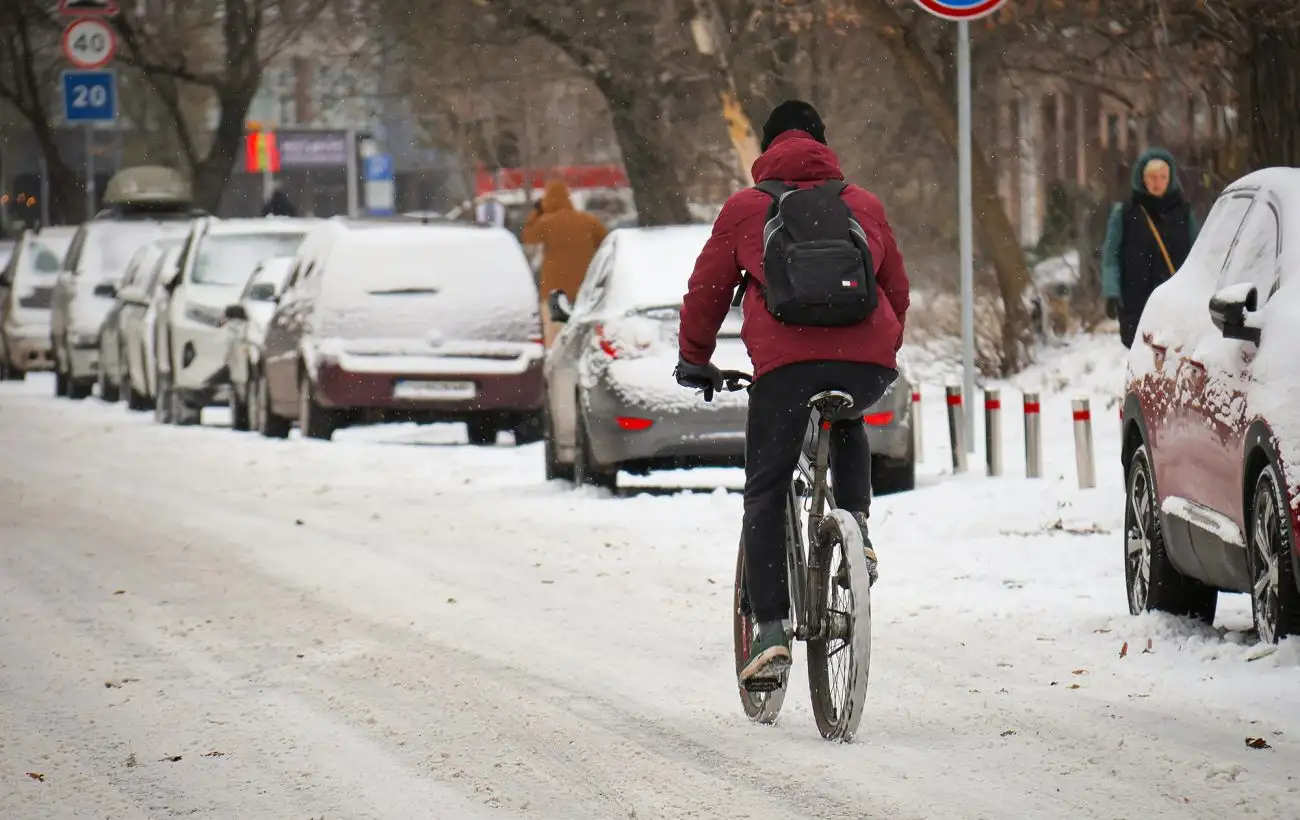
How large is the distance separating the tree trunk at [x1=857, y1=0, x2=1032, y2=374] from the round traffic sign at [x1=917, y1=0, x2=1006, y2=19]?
6014 mm

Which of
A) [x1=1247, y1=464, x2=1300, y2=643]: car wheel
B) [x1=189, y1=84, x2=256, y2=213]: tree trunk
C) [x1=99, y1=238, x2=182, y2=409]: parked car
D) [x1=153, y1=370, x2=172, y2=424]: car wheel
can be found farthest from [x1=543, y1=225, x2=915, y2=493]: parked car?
[x1=189, y1=84, x2=256, y2=213]: tree trunk

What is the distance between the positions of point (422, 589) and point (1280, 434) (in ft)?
14.6

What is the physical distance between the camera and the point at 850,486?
25.6 ft

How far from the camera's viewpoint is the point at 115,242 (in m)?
31.4

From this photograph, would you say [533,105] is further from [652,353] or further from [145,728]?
[145,728]

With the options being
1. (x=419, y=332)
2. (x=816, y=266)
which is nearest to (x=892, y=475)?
(x=419, y=332)

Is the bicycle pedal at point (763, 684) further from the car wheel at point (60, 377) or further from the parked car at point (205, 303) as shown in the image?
the car wheel at point (60, 377)

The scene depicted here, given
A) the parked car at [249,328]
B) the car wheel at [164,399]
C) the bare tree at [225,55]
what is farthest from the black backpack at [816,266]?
the bare tree at [225,55]

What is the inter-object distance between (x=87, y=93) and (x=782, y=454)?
34.2 m

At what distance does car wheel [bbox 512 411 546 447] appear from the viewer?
21.2 metres

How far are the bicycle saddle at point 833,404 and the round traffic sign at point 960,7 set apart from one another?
858cm

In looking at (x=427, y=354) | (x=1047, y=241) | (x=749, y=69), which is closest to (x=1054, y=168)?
(x=1047, y=241)

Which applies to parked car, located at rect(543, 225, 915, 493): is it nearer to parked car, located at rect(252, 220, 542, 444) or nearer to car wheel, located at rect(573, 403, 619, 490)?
car wheel, located at rect(573, 403, 619, 490)

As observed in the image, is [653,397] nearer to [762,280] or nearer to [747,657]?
[747,657]
